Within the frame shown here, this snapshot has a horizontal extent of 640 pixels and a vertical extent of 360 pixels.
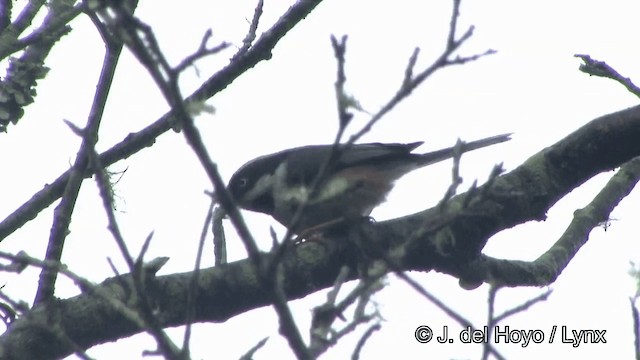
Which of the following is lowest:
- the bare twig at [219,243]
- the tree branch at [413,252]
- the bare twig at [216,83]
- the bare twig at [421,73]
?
the bare twig at [421,73]

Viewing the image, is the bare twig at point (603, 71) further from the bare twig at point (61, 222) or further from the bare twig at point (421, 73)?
the bare twig at point (61, 222)

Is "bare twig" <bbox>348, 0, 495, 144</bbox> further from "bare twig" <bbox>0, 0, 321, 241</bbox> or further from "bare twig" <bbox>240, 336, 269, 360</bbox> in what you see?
"bare twig" <bbox>0, 0, 321, 241</bbox>

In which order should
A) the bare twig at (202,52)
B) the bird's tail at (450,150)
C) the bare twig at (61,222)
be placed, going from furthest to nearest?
the bird's tail at (450,150), the bare twig at (61,222), the bare twig at (202,52)

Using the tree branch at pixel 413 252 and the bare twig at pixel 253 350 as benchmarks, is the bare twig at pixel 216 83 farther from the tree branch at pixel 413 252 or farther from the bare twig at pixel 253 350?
the bare twig at pixel 253 350

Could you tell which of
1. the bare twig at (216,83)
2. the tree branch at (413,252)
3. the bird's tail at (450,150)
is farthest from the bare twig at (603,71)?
the bird's tail at (450,150)

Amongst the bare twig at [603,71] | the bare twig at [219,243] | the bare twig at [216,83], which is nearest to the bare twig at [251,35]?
the bare twig at [216,83]

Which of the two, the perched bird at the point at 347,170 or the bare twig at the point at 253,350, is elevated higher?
the perched bird at the point at 347,170

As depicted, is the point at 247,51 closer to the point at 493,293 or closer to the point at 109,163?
the point at 109,163

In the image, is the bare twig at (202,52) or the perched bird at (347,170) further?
the perched bird at (347,170)

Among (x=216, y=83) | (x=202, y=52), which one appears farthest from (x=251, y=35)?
(x=202, y=52)

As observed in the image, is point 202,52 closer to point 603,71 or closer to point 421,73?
point 421,73

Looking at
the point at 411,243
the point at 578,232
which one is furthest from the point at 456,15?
the point at 578,232

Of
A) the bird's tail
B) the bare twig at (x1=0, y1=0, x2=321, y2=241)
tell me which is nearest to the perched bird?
the bird's tail

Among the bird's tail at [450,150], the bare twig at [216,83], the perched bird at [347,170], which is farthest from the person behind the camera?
the bird's tail at [450,150]
